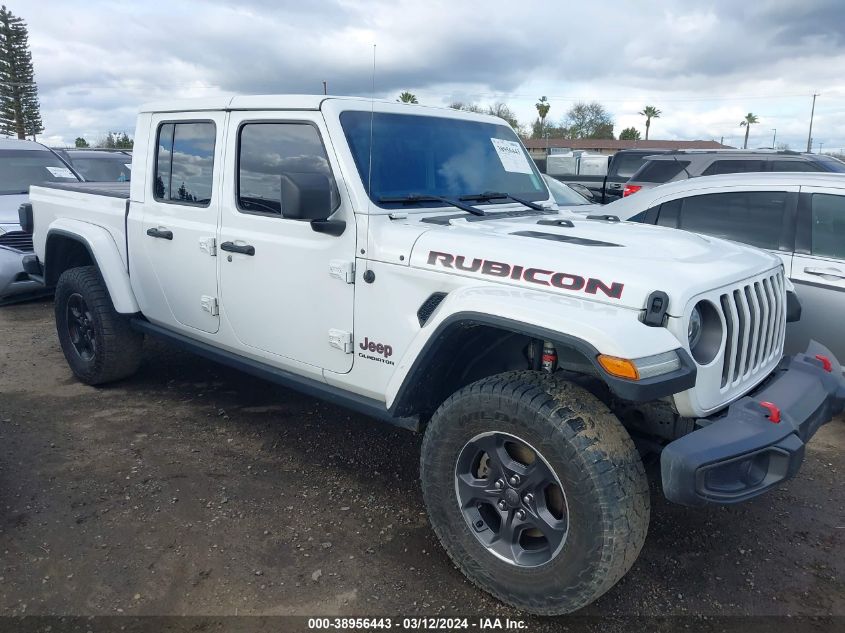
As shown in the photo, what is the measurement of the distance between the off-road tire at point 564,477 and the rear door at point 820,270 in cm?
226

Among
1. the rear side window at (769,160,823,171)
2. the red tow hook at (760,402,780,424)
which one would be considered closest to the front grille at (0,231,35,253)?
the red tow hook at (760,402,780,424)

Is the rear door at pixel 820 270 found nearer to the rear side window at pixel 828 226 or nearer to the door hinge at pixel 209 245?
the rear side window at pixel 828 226

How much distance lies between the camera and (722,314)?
2604mm

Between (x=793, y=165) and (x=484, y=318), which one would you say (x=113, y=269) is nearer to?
(x=484, y=318)

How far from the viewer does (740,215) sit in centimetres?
482

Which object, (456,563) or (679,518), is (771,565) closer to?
(679,518)

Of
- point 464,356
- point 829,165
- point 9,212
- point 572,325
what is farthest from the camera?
point 829,165

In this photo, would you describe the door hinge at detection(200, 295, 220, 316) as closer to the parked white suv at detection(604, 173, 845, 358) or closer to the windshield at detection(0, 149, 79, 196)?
the parked white suv at detection(604, 173, 845, 358)

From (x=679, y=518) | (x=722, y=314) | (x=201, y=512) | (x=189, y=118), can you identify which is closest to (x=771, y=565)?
(x=679, y=518)

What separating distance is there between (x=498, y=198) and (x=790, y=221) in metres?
2.16

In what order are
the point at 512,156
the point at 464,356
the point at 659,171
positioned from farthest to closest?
the point at 659,171 < the point at 512,156 < the point at 464,356

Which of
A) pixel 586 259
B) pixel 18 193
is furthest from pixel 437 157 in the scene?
pixel 18 193

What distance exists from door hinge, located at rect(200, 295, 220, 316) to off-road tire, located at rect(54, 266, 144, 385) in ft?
3.81

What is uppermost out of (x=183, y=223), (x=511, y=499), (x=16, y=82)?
(x=16, y=82)
